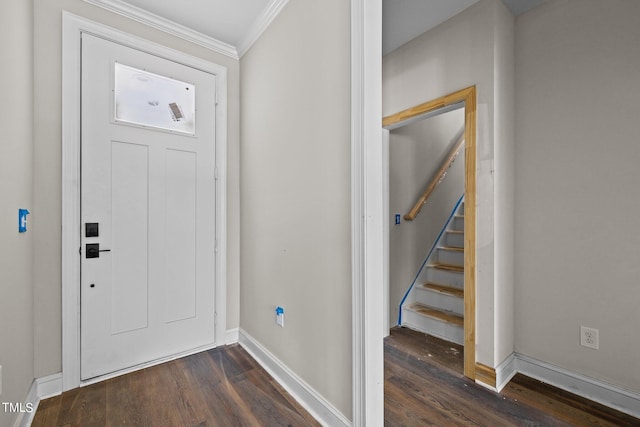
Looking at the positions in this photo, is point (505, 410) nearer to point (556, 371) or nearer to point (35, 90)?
point (556, 371)

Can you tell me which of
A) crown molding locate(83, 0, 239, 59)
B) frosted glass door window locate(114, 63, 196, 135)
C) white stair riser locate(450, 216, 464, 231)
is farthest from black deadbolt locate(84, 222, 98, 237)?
white stair riser locate(450, 216, 464, 231)

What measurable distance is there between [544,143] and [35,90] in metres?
3.36

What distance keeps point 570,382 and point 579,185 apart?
128cm

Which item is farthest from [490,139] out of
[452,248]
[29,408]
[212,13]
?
[29,408]

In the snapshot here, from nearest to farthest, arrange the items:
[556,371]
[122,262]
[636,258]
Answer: [636,258], [556,371], [122,262]

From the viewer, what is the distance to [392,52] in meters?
2.58

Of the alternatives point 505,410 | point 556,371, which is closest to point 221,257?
point 505,410

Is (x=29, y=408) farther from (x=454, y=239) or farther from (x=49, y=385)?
(x=454, y=239)

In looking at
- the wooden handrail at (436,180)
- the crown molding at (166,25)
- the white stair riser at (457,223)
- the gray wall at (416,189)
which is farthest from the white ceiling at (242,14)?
the white stair riser at (457,223)

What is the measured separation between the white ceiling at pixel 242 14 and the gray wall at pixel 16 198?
0.69 metres

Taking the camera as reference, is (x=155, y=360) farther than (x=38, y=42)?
Yes

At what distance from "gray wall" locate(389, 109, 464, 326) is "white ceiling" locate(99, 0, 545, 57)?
936mm

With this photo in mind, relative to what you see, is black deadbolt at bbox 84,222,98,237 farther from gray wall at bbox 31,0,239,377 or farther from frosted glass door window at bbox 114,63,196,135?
frosted glass door window at bbox 114,63,196,135

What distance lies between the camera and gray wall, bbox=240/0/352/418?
1.49 meters
